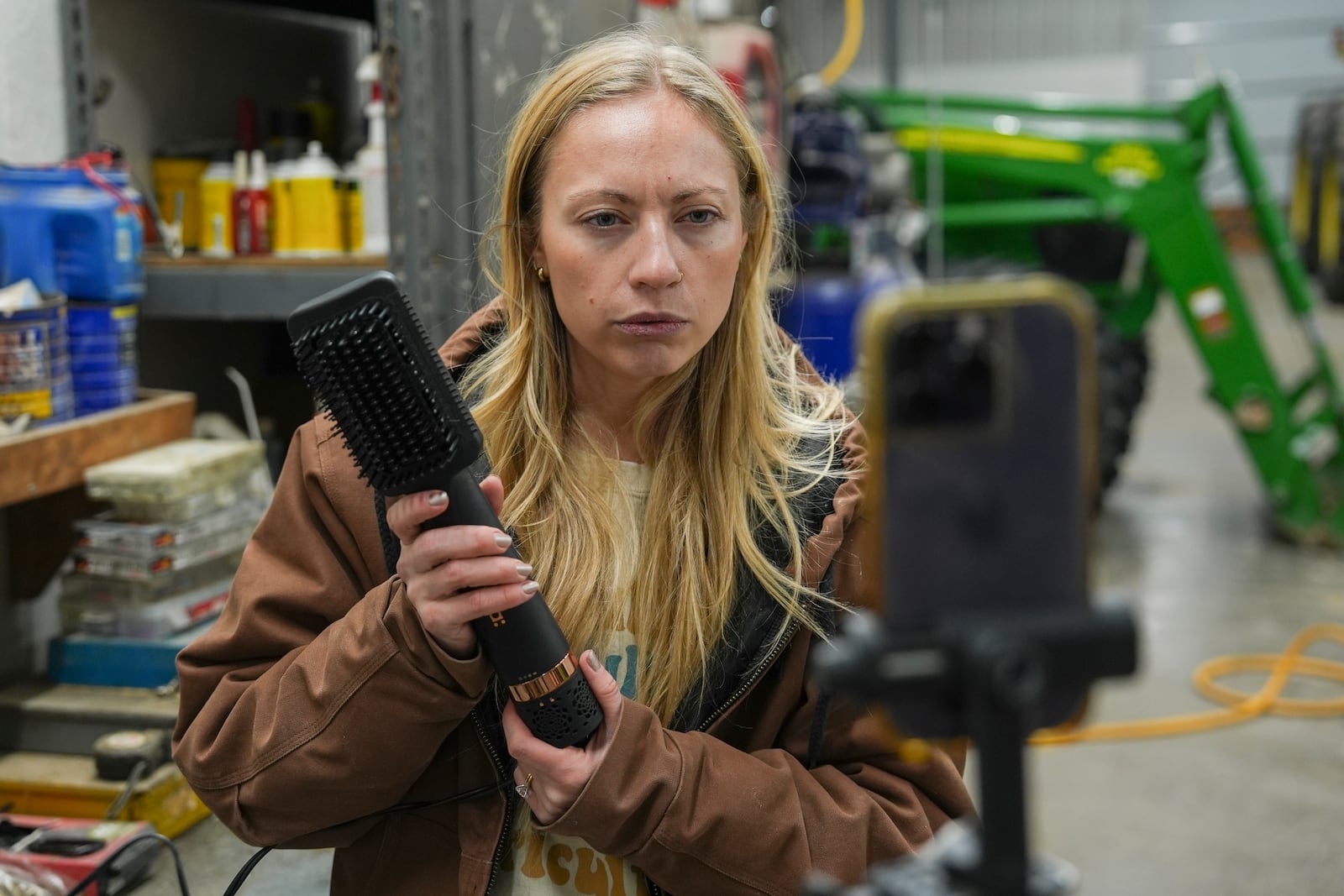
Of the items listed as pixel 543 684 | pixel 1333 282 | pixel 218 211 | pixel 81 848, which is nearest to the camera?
pixel 543 684

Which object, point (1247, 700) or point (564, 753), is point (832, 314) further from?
point (564, 753)

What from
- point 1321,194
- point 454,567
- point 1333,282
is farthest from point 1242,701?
point 1333,282

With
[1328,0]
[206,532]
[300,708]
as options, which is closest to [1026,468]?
[300,708]

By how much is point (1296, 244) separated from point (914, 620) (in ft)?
33.2

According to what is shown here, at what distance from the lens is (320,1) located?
99.2 inches

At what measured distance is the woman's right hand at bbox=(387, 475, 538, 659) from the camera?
0.90 m

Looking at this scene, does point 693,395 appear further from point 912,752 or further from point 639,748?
point 912,752

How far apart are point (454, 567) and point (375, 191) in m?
1.31

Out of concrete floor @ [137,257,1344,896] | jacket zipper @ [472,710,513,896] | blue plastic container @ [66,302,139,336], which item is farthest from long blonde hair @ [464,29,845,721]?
blue plastic container @ [66,302,139,336]

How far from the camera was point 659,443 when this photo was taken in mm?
1287

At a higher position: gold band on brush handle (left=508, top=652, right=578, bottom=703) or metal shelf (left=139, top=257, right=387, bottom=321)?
metal shelf (left=139, top=257, right=387, bottom=321)

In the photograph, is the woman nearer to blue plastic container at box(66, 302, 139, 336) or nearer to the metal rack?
the metal rack

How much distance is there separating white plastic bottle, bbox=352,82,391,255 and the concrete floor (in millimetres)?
966

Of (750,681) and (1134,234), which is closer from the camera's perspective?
(750,681)
